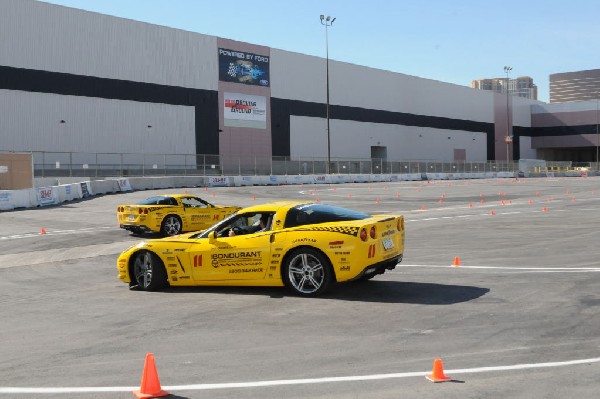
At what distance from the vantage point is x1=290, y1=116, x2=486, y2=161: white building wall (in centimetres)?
7606

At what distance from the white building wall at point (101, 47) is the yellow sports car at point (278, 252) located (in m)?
44.7

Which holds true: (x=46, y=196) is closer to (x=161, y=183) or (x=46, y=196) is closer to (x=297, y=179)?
(x=161, y=183)

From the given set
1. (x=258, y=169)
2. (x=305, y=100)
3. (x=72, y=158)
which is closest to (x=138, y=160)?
(x=72, y=158)

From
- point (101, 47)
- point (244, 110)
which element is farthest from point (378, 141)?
point (101, 47)

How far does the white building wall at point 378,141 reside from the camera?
76.1 m

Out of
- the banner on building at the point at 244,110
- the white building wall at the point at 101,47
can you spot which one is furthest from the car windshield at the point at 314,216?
the banner on building at the point at 244,110

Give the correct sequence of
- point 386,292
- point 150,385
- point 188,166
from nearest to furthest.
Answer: point 150,385
point 386,292
point 188,166

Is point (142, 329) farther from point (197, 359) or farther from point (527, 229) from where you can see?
point (527, 229)

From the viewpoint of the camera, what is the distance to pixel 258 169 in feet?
201

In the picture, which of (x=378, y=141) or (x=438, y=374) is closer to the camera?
(x=438, y=374)

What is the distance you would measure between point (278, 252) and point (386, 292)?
1704 mm

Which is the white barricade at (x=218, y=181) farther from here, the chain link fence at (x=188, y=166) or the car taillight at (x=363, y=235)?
the car taillight at (x=363, y=235)

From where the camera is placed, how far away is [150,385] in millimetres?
5422

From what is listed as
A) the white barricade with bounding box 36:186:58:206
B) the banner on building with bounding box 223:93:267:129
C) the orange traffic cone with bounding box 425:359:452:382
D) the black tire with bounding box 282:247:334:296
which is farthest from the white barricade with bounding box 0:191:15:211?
the banner on building with bounding box 223:93:267:129
